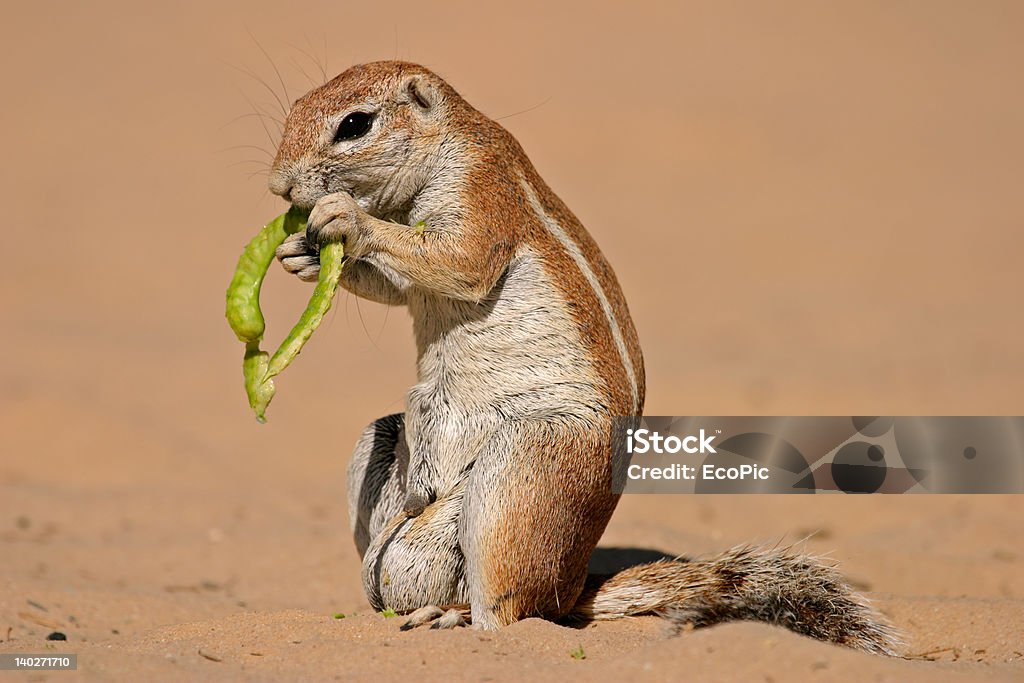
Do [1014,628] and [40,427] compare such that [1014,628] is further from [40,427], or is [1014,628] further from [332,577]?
[40,427]

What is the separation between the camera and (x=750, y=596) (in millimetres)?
5750

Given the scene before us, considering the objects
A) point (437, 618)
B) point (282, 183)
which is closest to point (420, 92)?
point (282, 183)

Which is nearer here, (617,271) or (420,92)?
(420,92)

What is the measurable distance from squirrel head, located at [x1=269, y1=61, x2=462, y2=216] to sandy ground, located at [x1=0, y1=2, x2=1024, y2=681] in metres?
2.12

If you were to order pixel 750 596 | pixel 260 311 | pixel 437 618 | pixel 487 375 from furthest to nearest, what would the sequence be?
pixel 260 311 < pixel 487 375 < pixel 437 618 < pixel 750 596

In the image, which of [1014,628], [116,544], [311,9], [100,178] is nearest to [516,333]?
[1014,628]

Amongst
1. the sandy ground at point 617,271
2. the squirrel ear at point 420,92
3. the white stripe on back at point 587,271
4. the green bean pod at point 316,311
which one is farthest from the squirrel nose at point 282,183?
the sandy ground at point 617,271

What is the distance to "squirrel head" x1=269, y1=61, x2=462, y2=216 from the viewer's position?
6.02m

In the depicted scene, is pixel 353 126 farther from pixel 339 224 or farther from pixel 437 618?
pixel 437 618

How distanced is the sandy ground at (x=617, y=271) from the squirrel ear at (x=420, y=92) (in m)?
2.40

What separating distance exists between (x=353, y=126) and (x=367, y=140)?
0.10 meters

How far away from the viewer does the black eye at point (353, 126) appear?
6034mm
